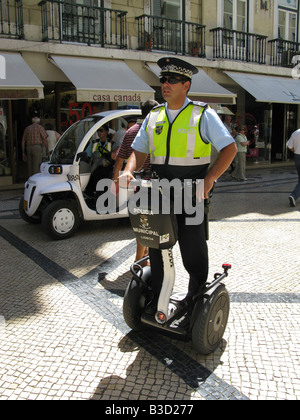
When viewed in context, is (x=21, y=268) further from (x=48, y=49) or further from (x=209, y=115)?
(x=48, y=49)

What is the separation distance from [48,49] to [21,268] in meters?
8.04

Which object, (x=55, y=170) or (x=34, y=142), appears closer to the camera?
(x=55, y=170)

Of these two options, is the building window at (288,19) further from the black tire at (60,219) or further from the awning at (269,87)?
the black tire at (60,219)

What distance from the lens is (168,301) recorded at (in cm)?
287

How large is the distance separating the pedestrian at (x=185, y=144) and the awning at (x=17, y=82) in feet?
24.4

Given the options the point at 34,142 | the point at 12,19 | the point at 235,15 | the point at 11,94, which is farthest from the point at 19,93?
the point at 235,15

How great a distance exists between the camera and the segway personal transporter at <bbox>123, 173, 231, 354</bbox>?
268 cm

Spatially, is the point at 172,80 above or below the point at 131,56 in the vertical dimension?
below

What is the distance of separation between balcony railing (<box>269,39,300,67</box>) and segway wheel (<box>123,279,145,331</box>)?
53.7ft

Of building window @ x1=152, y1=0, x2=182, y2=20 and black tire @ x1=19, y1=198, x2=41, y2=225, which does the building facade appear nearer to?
building window @ x1=152, y1=0, x2=182, y2=20

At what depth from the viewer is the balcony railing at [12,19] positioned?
10.7 metres

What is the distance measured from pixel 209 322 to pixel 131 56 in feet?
36.7

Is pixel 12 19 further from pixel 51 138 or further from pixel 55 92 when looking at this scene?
pixel 51 138

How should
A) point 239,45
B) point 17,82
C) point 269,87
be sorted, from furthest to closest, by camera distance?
point 239,45 < point 269,87 < point 17,82
